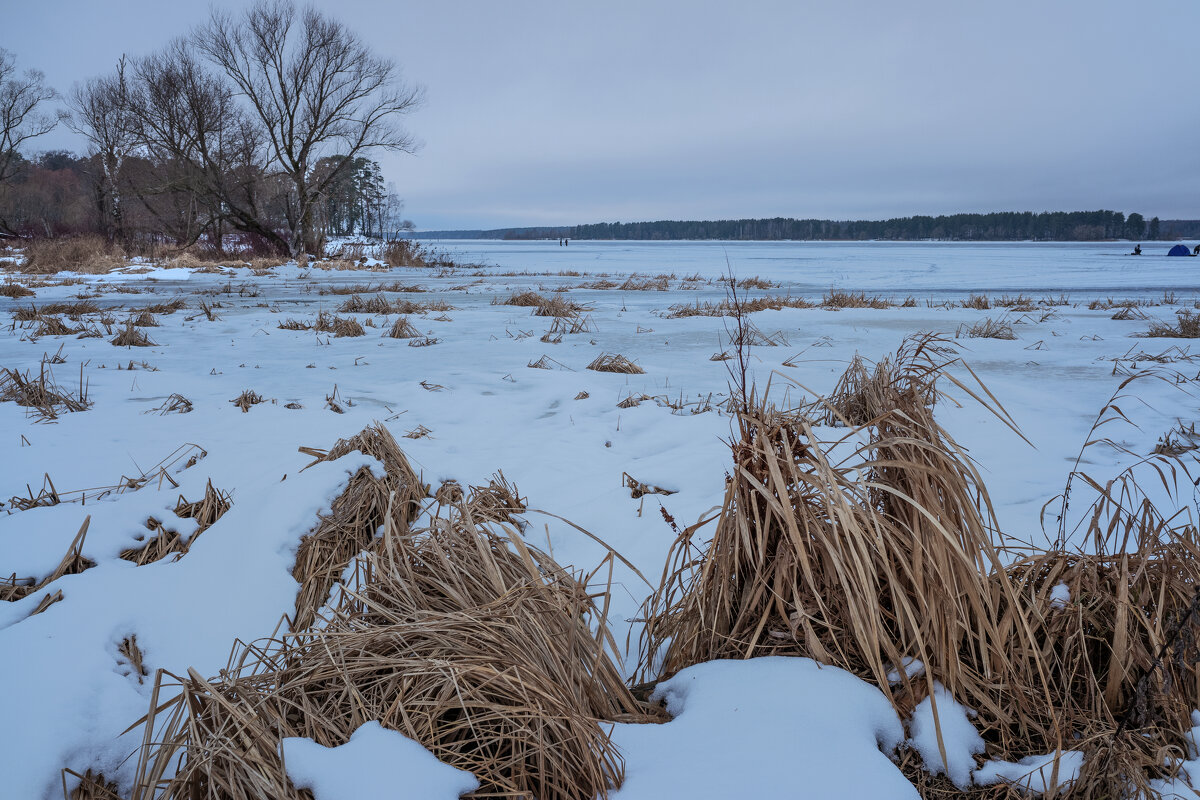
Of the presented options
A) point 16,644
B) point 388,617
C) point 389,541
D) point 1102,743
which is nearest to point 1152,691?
point 1102,743

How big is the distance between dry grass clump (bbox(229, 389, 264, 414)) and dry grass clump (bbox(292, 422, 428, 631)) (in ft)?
4.66

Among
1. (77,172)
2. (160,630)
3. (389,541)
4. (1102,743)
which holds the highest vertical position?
(77,172)

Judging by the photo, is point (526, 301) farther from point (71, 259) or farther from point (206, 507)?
point (71, 259)

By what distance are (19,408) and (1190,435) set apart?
6564mm

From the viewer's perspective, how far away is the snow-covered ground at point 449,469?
1.31 m

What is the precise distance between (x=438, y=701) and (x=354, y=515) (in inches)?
53.1

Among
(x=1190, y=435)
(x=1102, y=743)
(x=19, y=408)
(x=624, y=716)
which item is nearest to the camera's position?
(x=1102, y=743)

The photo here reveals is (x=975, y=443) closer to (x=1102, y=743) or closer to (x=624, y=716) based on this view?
(x=1102, y=743)

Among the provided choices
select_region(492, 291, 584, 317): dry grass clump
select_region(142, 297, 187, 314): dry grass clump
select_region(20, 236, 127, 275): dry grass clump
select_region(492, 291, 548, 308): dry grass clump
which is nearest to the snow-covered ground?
select_region(492, 291, 584, 317): dry grass clump

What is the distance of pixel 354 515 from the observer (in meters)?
2.42

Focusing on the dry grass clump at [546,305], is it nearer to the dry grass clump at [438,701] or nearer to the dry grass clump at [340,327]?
the dry grass clump at [340,327]

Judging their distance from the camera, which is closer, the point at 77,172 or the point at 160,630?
the point at 160,630

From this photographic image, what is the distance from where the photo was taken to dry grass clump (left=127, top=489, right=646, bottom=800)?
1153 millimetres

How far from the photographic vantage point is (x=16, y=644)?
1.67m
